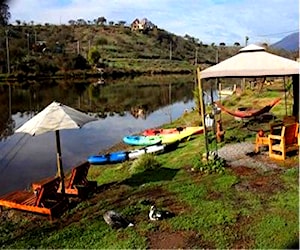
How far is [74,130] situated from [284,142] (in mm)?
14237

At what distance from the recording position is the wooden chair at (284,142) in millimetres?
8977

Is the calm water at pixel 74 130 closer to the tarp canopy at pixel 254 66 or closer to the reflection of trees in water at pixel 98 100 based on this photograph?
the reflection of trees in water at pixel 98 100

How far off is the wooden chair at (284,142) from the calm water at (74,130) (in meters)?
7.00

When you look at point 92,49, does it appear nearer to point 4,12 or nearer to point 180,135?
point 180,135

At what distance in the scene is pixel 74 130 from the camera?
2172 cm

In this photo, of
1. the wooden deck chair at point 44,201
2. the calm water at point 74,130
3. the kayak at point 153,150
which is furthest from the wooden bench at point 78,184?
the calm water at point 74,130

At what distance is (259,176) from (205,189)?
1.14m

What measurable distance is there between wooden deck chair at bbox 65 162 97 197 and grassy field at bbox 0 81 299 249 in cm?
19

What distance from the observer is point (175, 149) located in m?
12.5

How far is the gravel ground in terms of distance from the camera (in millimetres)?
8727

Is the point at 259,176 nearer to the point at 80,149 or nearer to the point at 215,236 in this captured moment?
the point at 215,236

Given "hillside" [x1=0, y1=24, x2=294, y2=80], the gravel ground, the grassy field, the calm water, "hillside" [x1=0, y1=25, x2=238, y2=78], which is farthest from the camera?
"hillside" [x1=0, y1=25, x2=238, y2=78]

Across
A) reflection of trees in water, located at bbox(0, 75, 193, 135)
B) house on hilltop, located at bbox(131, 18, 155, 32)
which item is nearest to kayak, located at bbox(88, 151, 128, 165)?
reflection of trees in water, located at bbox(0, 75, 193, 135)

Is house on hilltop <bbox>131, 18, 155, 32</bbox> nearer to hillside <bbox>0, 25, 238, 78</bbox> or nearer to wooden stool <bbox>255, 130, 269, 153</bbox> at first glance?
hillside <bbox>0, 25, 238, 78</bbox>
